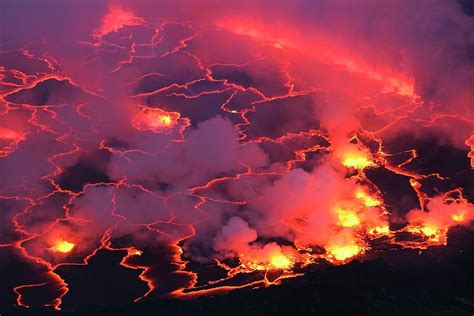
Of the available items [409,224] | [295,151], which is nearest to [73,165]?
[295,151]

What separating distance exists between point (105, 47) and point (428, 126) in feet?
45.6

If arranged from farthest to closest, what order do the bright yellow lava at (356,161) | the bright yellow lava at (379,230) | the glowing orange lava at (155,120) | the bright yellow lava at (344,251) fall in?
the glowing orange lava at (155,120), the bright yellow lava at (356,161), the bright yellow lava at (379,230), the bright yellow lava at (344,251)

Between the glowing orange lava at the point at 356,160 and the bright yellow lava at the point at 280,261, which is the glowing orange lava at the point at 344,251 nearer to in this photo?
the bright yellow lava at the point at 280,261

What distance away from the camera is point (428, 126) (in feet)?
65.5

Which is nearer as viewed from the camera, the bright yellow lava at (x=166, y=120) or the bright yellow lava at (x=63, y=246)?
the bright yellow lava at (x=63, y=246)

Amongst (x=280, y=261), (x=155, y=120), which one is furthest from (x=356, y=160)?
(x=155, y=120)

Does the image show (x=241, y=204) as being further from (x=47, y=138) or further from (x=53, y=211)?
(x=47, y=138)

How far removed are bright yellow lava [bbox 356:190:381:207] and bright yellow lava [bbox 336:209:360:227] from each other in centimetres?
78

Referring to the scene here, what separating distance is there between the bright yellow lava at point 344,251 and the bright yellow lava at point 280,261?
1261 millimetres

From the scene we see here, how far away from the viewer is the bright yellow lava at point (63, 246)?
49.9ft

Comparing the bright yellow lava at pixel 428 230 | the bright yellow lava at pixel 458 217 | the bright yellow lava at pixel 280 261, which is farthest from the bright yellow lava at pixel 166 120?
the bright yellow lava at pixel 458 217

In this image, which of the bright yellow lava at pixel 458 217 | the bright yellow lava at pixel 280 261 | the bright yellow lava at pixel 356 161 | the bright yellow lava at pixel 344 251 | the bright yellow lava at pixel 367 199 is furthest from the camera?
the bright yellow lava at pixel 356 161

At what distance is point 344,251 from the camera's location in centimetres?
1409

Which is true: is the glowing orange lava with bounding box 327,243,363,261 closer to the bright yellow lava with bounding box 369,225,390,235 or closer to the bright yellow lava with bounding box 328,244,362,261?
the bright yellow lava with bounding box 328,244,362,261
